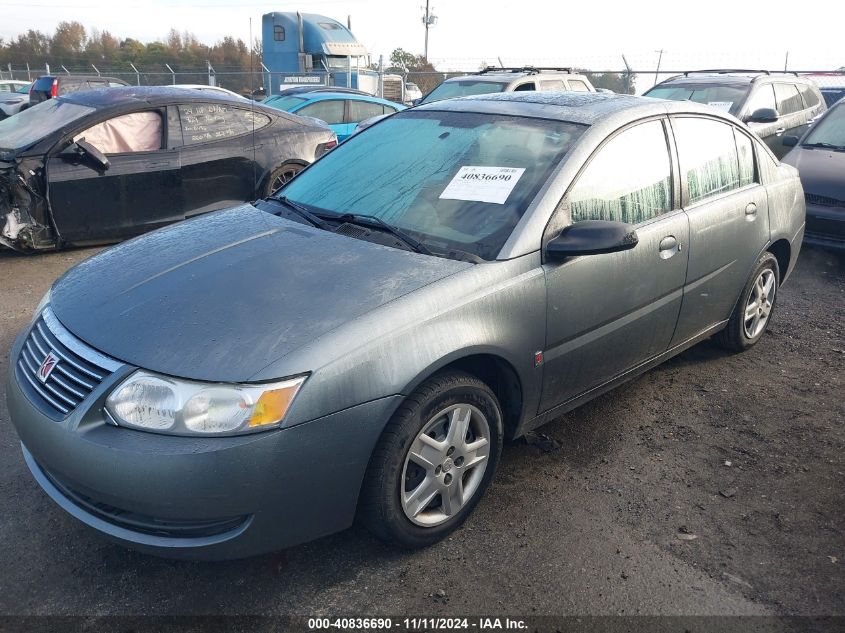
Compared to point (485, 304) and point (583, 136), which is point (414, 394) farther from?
point (583, 136)

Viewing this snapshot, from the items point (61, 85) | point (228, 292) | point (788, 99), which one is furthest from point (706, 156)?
point (61, 85)

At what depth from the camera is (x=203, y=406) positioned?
2.22m

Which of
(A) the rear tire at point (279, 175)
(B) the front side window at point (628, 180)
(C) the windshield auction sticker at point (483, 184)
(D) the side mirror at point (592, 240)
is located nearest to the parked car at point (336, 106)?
(A) the rear tire at point (279, 175)

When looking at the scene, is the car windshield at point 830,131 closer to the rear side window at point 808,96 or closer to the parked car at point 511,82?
the parked car at point 511,82

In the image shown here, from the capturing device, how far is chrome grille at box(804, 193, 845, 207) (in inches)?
259

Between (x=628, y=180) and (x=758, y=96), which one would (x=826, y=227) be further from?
(x=628, y=180)

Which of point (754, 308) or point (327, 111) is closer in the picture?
point (754, 308)

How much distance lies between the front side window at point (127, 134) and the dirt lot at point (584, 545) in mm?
3263

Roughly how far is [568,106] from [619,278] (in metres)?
0.92

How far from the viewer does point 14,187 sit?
5.82 m

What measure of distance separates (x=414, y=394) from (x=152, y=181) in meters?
4.74

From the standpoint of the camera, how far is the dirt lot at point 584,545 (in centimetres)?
249

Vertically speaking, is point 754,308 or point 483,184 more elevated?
point 483,184

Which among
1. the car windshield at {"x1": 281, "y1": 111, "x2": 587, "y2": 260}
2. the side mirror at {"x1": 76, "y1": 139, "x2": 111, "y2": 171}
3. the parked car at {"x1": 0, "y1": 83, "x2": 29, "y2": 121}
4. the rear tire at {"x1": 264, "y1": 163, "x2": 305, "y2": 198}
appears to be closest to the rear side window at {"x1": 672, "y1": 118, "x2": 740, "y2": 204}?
the car windshield at {"x1": 281, "y1": 111, "x2": 587, "y2": 260}
